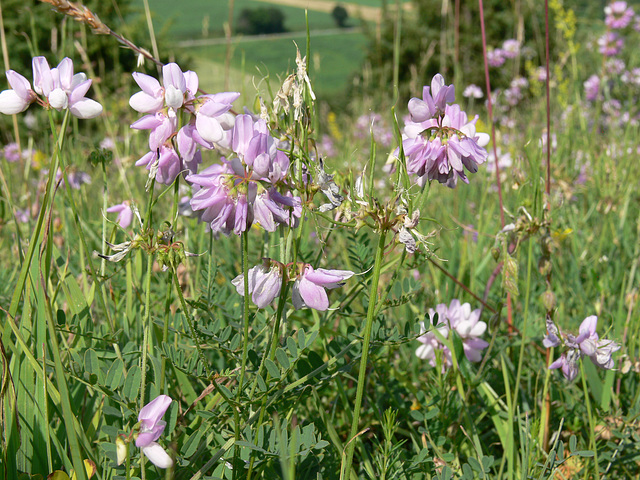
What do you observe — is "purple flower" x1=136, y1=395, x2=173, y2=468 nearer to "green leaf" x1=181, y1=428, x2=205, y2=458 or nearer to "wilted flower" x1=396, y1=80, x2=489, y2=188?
"green leaf" x1=181, y1=428, x2=205, y2=458

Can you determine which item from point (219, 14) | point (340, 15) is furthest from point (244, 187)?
point (219, 14)

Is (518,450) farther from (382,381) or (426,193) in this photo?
(426,193)

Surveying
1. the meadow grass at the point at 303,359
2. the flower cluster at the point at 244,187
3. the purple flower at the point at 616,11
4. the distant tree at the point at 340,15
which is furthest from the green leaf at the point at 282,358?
the distant tree at the point at 340,15

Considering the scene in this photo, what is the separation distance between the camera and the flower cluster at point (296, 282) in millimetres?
779

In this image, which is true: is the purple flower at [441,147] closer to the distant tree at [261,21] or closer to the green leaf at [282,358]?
the green leaf at [282,358]

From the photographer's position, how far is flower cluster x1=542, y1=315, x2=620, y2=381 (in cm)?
110

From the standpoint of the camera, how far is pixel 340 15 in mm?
41656

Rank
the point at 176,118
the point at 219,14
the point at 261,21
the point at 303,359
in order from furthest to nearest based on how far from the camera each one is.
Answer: the point at 219,14 → the point at 261,21 → the point at 303,359 → the point at 176,118

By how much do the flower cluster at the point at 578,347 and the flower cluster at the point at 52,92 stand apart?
3.06 ft

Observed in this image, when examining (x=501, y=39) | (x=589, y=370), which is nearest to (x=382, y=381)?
(x=589, y=370)

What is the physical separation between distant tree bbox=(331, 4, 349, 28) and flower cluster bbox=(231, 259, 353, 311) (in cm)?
4344

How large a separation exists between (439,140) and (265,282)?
1.18 feet

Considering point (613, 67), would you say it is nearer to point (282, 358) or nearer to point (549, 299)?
point (549, 299)

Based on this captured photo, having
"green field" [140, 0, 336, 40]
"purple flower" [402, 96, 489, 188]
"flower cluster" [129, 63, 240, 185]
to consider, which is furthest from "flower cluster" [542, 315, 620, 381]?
"green field" [140, 0, 336, 40]
